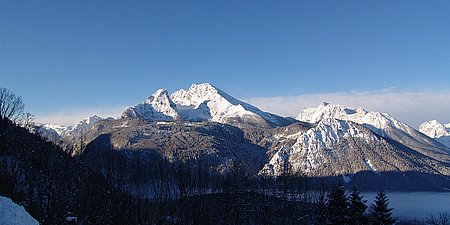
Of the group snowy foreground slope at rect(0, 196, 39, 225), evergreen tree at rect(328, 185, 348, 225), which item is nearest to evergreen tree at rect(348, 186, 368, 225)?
evergreen tree at rect(328, 185, 348, 225)

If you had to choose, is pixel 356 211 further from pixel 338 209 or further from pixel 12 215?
pixel 12 215

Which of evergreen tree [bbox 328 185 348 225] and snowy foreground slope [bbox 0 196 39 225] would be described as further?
evergreen tree [bbox 328 185 348 225]

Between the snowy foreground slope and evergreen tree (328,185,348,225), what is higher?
the snowy foreground slope

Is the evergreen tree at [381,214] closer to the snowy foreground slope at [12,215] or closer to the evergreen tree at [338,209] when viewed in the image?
the evergreen tree at [338,209]

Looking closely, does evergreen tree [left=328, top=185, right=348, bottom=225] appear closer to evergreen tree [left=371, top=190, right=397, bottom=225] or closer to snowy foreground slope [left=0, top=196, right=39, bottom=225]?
evergreen tree [left=371, top=190, right=397, bottom=225]

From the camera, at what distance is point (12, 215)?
20.8 metres

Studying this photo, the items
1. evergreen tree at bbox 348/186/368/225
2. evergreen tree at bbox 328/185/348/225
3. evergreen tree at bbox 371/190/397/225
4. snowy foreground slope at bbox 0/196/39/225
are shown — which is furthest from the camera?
evergreen tree at bbox 371/190/397/225

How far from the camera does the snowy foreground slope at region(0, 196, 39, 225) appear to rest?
2030cm

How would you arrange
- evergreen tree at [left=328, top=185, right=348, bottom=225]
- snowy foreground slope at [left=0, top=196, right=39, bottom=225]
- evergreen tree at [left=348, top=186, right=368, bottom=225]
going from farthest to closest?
1. evergreen tree at [left=348, top=186, right=368, bottom=225]
2. evergreen tree at [left=328, top=185, right=348, bottom=225]
3. snowy foreground slope at [left=0, top=196, right=39, bottom=225]

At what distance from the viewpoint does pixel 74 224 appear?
120 feet

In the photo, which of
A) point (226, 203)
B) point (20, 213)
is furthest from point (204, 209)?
point (20, 213)

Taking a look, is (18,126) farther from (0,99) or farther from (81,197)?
(81,197)

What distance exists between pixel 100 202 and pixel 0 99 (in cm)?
2544

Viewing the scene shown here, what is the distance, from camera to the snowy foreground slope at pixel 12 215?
66.6 feet
